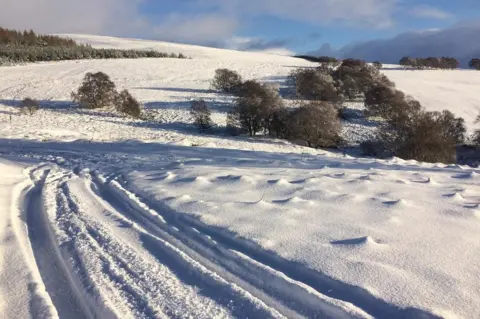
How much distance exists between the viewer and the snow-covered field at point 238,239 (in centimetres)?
401

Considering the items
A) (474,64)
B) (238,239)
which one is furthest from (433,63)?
(238,239)

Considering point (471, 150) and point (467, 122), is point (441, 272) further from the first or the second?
point (467, 122)

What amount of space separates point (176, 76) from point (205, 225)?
4278 cm

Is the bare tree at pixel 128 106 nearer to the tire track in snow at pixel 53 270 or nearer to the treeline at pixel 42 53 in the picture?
the tire track in snow at pixel 53 270

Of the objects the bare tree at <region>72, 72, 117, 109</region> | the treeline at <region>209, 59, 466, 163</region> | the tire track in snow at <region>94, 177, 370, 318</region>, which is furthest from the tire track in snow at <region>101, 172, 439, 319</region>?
the bare tree at <region>72, 72, 117, 109</region>

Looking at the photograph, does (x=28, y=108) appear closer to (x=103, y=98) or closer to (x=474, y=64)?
(x=103, y=98)

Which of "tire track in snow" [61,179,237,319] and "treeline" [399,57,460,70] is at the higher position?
"treeline" [399,57,460,70]

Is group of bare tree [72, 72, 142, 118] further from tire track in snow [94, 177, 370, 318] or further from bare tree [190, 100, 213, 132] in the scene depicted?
tire track in snow [94, 177, 370, 318]

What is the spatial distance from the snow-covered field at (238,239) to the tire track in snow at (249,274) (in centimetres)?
2

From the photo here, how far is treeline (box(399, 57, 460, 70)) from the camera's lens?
7456cm

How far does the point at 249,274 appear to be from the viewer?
4512mm

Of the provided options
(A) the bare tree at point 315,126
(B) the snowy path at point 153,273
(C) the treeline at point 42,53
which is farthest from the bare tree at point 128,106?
(C) the treeline at point 42,53

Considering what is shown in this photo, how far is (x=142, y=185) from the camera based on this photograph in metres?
8.55

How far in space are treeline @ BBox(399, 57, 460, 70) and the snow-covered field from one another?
69.6 meters
